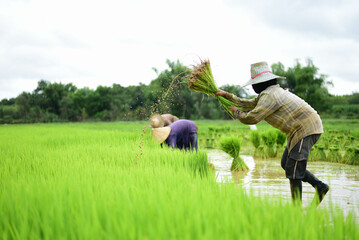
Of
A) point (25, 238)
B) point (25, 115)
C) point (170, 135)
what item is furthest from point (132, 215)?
point (25, 115)

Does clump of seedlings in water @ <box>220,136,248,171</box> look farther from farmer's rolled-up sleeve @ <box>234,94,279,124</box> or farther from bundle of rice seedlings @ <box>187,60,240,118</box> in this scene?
farmer's rolled-up sleeve @ <box>234,94,279,124</box>

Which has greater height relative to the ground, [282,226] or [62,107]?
[62,107]

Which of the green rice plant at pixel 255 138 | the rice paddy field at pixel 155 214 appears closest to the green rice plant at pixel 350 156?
the green rice plant at pixel 255 138

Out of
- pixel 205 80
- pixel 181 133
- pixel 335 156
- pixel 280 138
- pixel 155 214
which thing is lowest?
pixel 335 156

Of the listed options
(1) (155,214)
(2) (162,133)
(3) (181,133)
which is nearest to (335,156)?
(3) (181,133)

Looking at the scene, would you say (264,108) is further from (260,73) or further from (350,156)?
(350,156)

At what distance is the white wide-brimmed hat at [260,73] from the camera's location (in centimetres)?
304

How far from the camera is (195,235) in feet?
4.99

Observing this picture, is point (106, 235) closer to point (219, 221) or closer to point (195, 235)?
point (195, 235)

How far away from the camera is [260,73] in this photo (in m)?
3.08

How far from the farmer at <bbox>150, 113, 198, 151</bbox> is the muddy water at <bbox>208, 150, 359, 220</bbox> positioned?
708 mm

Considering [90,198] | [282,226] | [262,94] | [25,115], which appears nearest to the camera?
[282,226]

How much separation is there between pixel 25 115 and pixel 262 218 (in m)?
38.0

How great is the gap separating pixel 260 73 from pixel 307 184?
2.15 metres
